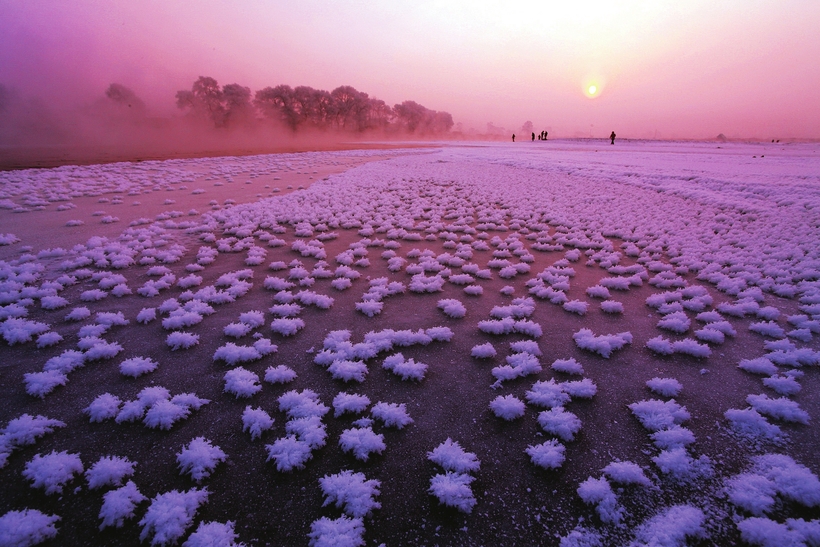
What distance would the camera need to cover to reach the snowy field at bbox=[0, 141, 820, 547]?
7.82ft

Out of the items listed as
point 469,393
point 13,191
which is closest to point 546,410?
point 469,393

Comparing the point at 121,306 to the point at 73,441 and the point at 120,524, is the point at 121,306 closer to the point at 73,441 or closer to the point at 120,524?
the point at 73,441

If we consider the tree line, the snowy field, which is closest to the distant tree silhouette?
the tree line

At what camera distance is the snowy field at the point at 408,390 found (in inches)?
93.8

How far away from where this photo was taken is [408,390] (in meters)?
3.58

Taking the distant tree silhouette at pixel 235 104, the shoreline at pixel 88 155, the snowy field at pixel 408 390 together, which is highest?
the distant tree silhouette at pixel 235 104

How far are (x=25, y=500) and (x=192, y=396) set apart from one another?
3.83 ft

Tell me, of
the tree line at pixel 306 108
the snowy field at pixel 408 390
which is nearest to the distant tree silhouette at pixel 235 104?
the tree line at pixel 306 108

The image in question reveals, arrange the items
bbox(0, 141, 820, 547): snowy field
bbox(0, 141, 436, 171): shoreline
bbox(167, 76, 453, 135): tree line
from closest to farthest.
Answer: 1. bbox(0, 141, 820, 547): snowy field
2. bbox(0, 141, 436, 171): shoreline
3. bbox(167, 76, 453, 135): tree line

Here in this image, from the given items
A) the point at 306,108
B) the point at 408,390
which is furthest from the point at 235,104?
the point at 408,390

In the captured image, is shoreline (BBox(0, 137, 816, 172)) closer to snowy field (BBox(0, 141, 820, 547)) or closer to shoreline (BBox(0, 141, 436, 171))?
shoreline (BBox(0, 141, 436, 171))

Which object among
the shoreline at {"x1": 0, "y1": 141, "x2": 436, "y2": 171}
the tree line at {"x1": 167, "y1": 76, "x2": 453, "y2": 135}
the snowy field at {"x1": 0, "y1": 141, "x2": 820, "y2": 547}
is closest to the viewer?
the snowy field at {"x1": 0, "y1": 141, "x2": 820, "y2": 547}

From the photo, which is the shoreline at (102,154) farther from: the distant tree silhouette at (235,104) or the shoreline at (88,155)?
the distant tree silhouette at (235,104)

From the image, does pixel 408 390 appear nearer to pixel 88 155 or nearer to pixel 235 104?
pixel 88 155
